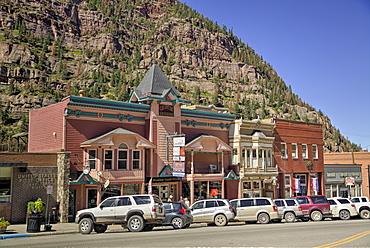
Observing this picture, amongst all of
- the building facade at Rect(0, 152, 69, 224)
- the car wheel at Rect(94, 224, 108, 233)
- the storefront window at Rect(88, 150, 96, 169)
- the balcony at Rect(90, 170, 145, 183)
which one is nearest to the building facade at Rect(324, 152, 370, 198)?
the balcony at Rect(90, 170, 145, 183)

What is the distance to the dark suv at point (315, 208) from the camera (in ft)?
92.0

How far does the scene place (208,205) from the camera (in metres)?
24.3

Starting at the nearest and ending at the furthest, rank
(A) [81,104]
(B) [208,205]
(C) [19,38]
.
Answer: (B) [208,205]
(A) [81,104]
(C) [19,38]

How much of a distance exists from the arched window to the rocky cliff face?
91039 millimetres

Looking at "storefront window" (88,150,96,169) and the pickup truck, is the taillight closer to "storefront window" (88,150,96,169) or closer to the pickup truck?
"storefront window" (88,150,96,169)

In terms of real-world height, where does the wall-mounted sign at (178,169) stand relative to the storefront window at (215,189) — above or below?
above

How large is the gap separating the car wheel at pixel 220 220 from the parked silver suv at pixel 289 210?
15.7 feet

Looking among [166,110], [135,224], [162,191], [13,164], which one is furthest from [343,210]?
[13,164]

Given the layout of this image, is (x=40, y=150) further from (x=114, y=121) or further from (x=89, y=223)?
(x=89, y=223)

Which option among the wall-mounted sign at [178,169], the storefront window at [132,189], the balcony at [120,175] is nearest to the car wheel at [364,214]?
the wall-mounted sign at [178,169]

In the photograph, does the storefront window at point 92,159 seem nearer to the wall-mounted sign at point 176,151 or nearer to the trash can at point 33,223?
the wall-mounted sign at point 176,151

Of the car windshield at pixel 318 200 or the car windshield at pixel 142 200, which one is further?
the car windshield at pixel 318 200

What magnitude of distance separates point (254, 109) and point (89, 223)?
140501 mm

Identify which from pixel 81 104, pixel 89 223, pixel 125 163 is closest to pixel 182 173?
pixel 125 163
